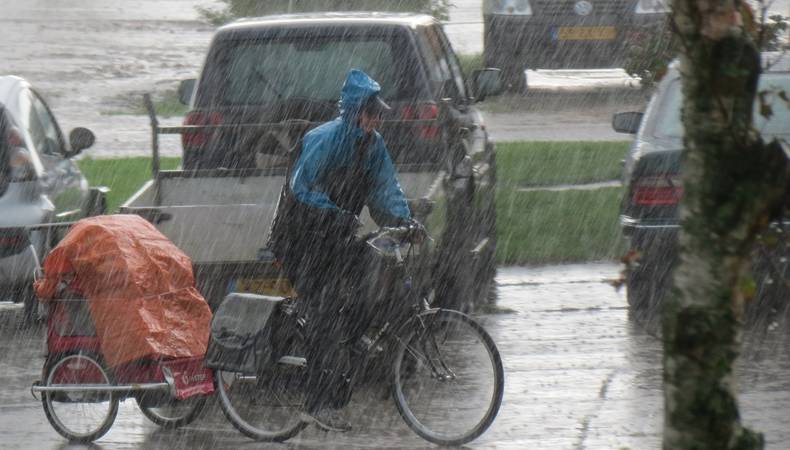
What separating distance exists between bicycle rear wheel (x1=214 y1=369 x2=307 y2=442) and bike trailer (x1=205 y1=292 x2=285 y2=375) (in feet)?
0.49

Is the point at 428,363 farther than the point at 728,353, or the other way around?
the point at 428,363

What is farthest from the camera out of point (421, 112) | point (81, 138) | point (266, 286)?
point (81, 138)

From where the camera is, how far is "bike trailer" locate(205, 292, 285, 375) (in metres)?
7.13

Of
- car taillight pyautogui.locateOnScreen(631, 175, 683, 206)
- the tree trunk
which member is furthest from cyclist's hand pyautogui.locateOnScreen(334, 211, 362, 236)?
the tree trunk

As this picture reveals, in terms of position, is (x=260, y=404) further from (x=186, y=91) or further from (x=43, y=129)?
(x=43, y=129)

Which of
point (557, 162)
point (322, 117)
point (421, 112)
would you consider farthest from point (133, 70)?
point (421, 112)

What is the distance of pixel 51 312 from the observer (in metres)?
7.41

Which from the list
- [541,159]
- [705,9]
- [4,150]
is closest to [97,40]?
[541,159]

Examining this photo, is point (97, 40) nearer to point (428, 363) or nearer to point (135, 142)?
point (135, 142)

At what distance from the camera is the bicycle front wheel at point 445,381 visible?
283 inches

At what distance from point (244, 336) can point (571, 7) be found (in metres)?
13.8

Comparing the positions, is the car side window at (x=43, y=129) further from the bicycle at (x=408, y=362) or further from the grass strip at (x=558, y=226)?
the bicycle at (x=408, y=362)

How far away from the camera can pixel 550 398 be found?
788cm

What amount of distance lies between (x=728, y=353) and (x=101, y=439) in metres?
4.24
